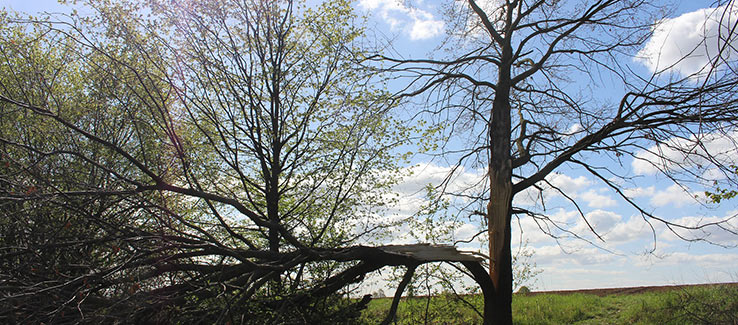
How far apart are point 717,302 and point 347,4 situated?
929cm

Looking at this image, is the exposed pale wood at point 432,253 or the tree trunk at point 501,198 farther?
the tree trunk at point 501,198

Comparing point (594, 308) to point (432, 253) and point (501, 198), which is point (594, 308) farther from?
point (432, 253)

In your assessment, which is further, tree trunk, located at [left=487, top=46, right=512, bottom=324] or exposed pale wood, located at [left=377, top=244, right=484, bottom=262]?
tree trunk, located at [left=487, top=46, right=512, bottom=324]

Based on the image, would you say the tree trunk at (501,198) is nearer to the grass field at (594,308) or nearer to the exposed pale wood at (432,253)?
the exposed pale wood at (432,253)

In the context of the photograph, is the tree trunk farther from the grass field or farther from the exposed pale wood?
the grass field

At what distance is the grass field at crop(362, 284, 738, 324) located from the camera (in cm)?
851

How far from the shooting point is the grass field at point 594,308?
851cm

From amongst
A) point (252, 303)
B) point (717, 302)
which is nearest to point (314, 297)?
point (252, 303)

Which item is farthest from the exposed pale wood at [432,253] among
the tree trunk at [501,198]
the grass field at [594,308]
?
the grass field at [594,308]

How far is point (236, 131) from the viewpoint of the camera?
925 centimetres

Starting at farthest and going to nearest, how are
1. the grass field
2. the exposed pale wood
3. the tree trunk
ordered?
the grass field < the tree trunk < the exposed pale wood

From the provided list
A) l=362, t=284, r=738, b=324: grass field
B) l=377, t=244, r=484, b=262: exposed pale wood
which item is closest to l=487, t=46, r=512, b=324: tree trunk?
l=377, t=244, r=484, b=262: exposed pale wood

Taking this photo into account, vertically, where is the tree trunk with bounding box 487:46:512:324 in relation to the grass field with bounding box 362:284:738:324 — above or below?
above

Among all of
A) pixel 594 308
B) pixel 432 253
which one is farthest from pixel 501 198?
pixel 594 308
